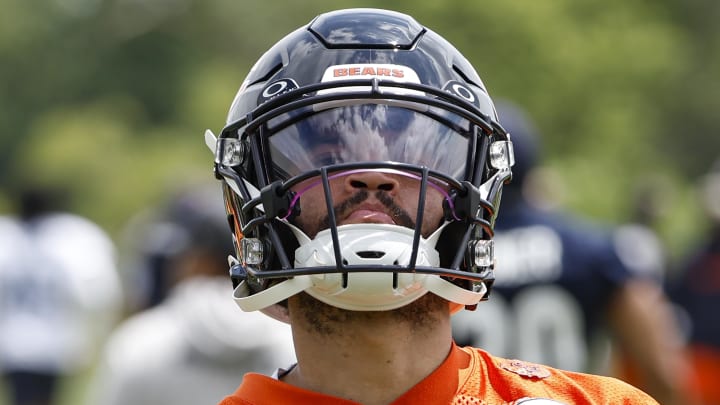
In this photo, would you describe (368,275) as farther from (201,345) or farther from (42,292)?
(42,292)

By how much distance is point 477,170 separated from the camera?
3.04 meters

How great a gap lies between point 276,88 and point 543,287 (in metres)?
3.55

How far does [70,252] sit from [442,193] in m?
7.96

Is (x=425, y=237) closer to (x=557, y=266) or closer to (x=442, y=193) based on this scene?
(x=442, y=193)

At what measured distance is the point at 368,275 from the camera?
281cm

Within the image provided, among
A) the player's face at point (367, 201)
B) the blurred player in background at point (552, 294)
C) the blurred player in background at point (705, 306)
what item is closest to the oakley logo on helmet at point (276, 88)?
the player's face at point (367, 201)

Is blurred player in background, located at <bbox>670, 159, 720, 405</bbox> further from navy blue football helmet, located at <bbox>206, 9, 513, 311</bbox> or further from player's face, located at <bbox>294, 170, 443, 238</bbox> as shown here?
player's face, located at <bbox>294, 170, 443, 238</bbox>

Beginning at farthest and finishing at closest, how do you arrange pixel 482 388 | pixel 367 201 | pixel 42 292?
pixel 42 292
pixel 482 388
pixel 367 201

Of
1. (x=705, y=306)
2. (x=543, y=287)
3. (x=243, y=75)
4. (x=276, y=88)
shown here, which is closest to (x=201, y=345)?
(x=543, y=287)

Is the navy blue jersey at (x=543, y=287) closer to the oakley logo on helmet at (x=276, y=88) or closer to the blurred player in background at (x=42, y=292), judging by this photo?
the oakley logo on helmet at (x=276, y=88)

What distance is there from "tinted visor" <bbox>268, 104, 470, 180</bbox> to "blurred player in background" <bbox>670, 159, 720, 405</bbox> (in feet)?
20.8

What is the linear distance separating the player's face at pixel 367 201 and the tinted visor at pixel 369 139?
3 centimetres

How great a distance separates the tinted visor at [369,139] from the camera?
2945 mm


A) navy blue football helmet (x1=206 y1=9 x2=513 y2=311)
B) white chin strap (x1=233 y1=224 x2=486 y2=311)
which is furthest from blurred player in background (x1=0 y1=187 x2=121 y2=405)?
white chin strap (x1=233 y1=224 x2=486 y2=311)
